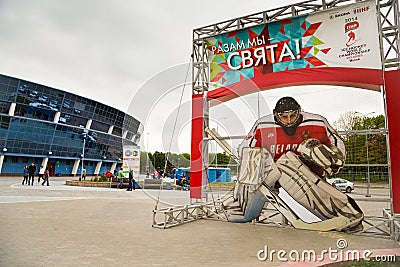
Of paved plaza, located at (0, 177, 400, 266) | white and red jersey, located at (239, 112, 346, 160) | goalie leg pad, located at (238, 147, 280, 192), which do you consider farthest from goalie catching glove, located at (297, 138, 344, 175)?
paved plaza, located at (0, 177, 400, 266)

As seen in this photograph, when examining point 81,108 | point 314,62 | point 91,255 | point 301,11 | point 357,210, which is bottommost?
point 91,255

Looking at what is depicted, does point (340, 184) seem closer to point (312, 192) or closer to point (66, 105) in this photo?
point (312, 192)

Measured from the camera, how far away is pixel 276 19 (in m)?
9.72

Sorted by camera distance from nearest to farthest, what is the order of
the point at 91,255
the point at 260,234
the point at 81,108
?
the point at 91,255 → the point at 260,234 → the point at 81,108

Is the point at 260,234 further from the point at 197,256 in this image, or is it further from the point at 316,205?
the point at 197,256

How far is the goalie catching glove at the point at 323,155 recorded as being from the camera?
28.0 ft

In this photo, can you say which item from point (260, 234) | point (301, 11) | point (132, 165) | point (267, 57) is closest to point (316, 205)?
point (260, 234)

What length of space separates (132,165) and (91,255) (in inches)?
710

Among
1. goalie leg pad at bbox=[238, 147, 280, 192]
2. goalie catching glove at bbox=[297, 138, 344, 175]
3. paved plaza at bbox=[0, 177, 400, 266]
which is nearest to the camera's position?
paved plaza at bbox=[0, 177, 400, 266]

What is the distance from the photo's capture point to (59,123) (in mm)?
46406

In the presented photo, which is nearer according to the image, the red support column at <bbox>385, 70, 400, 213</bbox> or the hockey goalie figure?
the red support column at <bbox>385, 70, 400, 213</bbox>

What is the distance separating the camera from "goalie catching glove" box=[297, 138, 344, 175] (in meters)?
8.55

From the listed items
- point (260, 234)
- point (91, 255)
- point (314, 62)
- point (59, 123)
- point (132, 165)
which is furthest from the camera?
point (59, 123)

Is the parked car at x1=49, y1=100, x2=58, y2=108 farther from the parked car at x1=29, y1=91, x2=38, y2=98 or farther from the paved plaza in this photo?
the paved plaza
